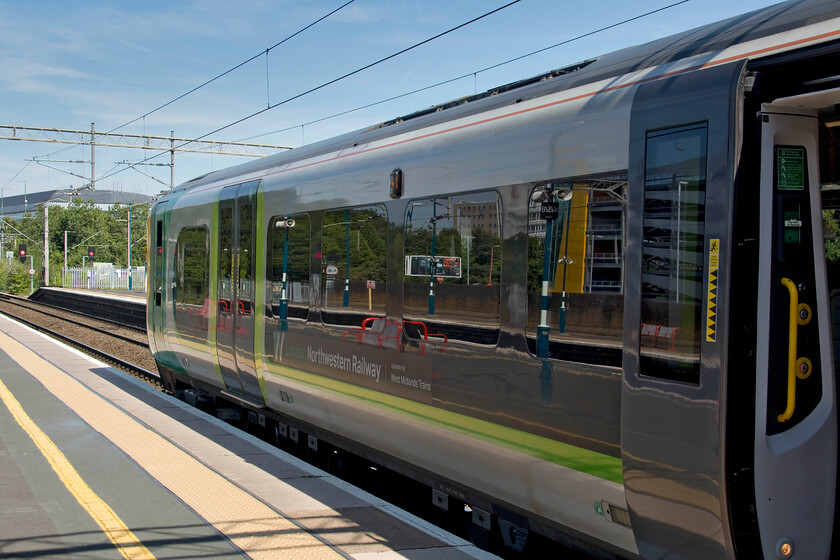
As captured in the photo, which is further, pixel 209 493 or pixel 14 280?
pixel 14 280

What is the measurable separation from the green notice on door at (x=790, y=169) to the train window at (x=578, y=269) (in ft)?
2.56

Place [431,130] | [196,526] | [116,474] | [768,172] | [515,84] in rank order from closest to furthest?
[768,172] < [196,526] < [515,84] < [431,130] < [116,474]

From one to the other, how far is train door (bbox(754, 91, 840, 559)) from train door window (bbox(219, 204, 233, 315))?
7116 millimetres

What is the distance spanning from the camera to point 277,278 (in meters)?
8.35

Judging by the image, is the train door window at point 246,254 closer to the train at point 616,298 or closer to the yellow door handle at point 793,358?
the train at point 616,298

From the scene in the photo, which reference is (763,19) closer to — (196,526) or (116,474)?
(196,526)

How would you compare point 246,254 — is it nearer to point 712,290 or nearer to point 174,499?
point 174,499

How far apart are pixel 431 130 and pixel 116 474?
12.6ft

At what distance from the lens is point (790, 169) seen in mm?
3537

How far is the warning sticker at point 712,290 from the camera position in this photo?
352 centimetres

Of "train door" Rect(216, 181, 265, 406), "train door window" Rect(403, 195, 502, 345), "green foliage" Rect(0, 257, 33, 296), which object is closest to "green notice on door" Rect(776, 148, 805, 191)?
"train door window" Rect(403, 195, 502, 345)

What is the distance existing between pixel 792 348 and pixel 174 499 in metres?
4.43

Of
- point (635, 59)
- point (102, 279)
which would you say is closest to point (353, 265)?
point (635, 59)

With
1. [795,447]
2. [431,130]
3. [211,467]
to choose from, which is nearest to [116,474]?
[211,467]
